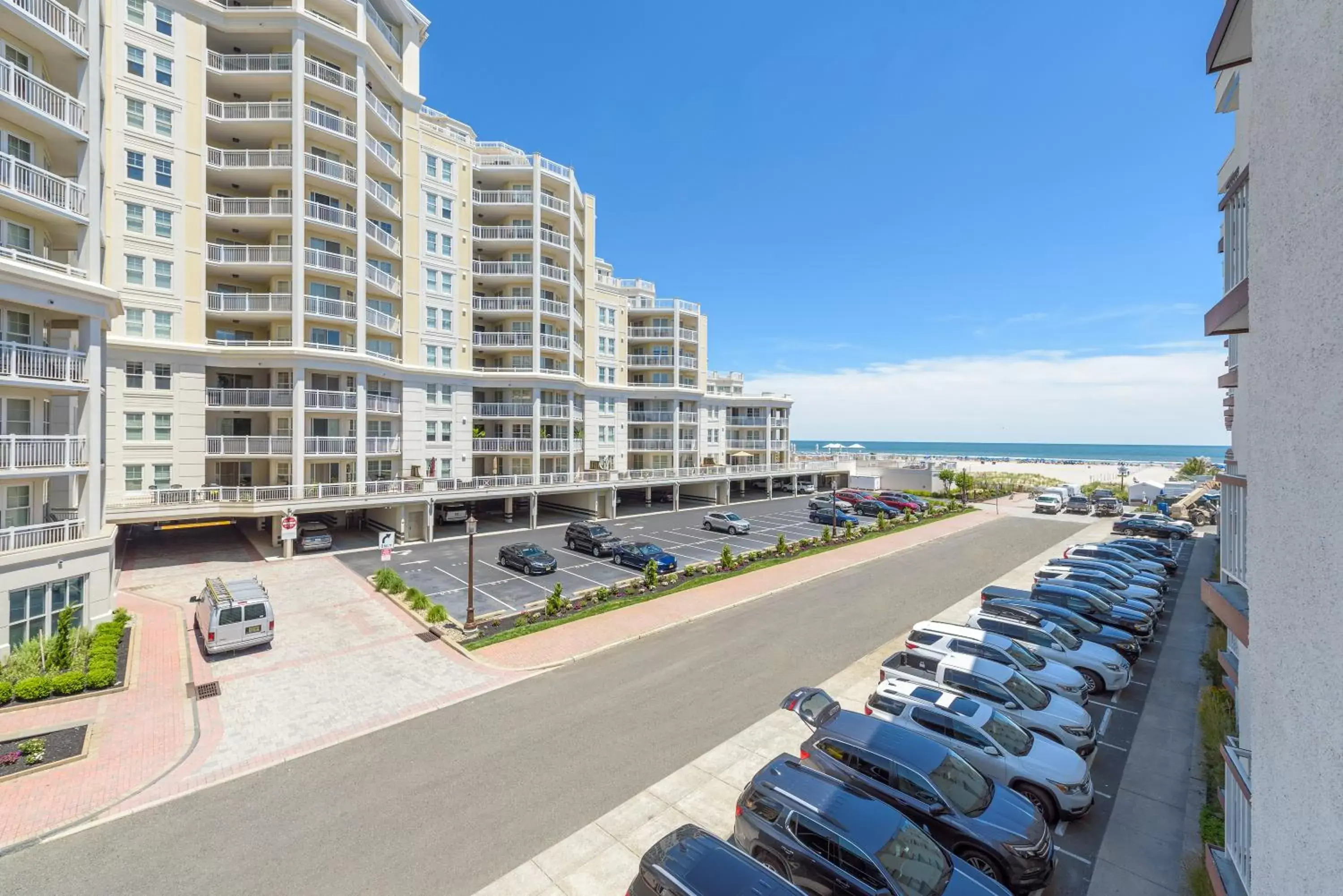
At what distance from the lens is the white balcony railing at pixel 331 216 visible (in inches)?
1178

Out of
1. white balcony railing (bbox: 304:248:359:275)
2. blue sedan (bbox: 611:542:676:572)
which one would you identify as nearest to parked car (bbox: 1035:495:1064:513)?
blue sedan (bbox: 611:542:676:572)

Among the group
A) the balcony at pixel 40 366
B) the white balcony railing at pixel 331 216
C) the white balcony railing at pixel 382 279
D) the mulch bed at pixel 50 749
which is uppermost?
the white balcony railing at pixel 331 216

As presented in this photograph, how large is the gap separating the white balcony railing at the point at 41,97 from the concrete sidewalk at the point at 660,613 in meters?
21.4

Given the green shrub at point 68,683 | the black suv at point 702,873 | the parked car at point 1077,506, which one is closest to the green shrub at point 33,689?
the green shrub at point 68,683

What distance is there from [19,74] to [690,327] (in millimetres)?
43345

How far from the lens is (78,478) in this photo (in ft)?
59.8

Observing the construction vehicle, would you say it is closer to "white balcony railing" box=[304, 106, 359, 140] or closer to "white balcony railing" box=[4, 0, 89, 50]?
"white balcony railing" box=[304, 106, 359, 140]

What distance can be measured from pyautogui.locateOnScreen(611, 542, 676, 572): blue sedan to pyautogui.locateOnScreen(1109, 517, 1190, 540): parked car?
33.4m

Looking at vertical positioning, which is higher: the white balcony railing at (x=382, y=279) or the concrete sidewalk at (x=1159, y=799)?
the white balcony railing at (x=382, y=279)

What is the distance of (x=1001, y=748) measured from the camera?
1052 cm

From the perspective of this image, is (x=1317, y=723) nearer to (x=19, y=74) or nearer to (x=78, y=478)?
(x=78, y=478)

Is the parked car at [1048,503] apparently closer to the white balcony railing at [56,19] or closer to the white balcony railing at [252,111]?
the white balcony railing at [252,111]

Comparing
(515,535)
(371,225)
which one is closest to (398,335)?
(371,225)

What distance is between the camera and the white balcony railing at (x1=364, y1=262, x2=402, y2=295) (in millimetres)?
32625
